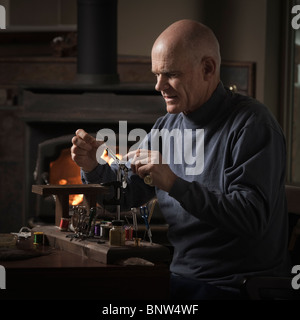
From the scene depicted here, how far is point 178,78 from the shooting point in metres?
1.87

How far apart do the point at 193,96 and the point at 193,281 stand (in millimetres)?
519

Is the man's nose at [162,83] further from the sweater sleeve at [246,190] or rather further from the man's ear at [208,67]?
the sweater sleeve at [246,190]

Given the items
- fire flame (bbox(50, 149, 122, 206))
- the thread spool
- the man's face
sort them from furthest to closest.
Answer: fire flame (bbox(50, 149, 122, 206)) < the thread spool < the man's face

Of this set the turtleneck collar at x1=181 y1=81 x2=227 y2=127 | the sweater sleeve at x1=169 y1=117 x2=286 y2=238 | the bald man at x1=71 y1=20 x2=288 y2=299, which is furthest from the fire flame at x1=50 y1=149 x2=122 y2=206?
the sweater sleeve at x1=169 y1=117 x2=286 y2=238

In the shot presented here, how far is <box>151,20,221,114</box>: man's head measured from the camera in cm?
185

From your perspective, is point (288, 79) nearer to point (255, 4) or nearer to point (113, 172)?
point (255, 4)

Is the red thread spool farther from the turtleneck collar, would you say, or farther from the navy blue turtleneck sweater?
the turtleneck collar

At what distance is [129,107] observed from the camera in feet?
13.6

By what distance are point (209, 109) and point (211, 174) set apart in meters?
0.20

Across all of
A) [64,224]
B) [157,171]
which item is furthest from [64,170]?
[157,171]

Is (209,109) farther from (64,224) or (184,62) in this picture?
(64,224)

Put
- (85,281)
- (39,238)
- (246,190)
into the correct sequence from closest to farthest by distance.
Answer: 1. (85,281)
2. (246,190)
3. (39,238)

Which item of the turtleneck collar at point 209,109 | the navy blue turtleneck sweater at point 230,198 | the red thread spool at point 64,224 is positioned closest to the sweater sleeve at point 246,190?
the navy blue turtleneck sweater at point 230,198

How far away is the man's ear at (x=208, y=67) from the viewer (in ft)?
6.25
